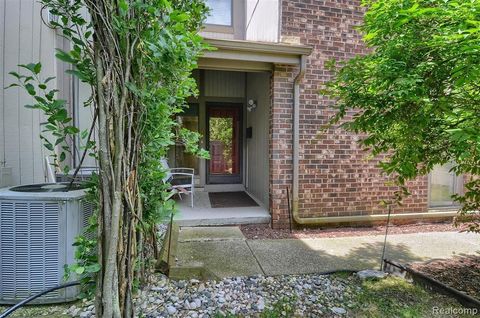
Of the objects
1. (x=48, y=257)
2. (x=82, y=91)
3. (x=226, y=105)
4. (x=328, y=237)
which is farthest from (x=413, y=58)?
(x=226, y=105)

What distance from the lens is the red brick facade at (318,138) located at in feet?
15.5

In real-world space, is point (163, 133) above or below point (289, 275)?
above

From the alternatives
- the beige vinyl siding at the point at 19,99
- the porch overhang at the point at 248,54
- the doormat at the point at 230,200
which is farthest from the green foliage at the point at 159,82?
the doormat at the point at 230,200

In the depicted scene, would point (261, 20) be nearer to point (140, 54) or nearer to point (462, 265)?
point (140, 54)

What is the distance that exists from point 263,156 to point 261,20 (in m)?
2.46

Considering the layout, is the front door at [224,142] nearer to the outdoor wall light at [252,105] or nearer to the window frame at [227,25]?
the outdoor wall light at [252,105]

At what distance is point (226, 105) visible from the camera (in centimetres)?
765

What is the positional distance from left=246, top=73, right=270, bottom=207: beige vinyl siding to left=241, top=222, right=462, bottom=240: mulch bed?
2.42 ft

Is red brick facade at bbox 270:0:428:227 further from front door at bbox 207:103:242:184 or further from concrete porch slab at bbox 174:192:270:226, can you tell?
front door at bbox 207:103:242:184

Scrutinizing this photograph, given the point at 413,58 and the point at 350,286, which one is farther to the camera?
the point at 350,286

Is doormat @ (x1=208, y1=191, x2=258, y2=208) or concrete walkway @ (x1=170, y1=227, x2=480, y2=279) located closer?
concrete walkway @ (x1=170, y1=227, x2=480, y2=279)

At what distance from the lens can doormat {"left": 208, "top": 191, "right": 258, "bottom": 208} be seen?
5.85m

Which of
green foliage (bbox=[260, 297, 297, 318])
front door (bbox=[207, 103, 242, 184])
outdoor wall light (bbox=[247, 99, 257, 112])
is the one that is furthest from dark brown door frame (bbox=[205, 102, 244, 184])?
green foliage (bbox=[260, 297, 297, 318])

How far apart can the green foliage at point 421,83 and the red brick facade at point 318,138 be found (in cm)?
182
